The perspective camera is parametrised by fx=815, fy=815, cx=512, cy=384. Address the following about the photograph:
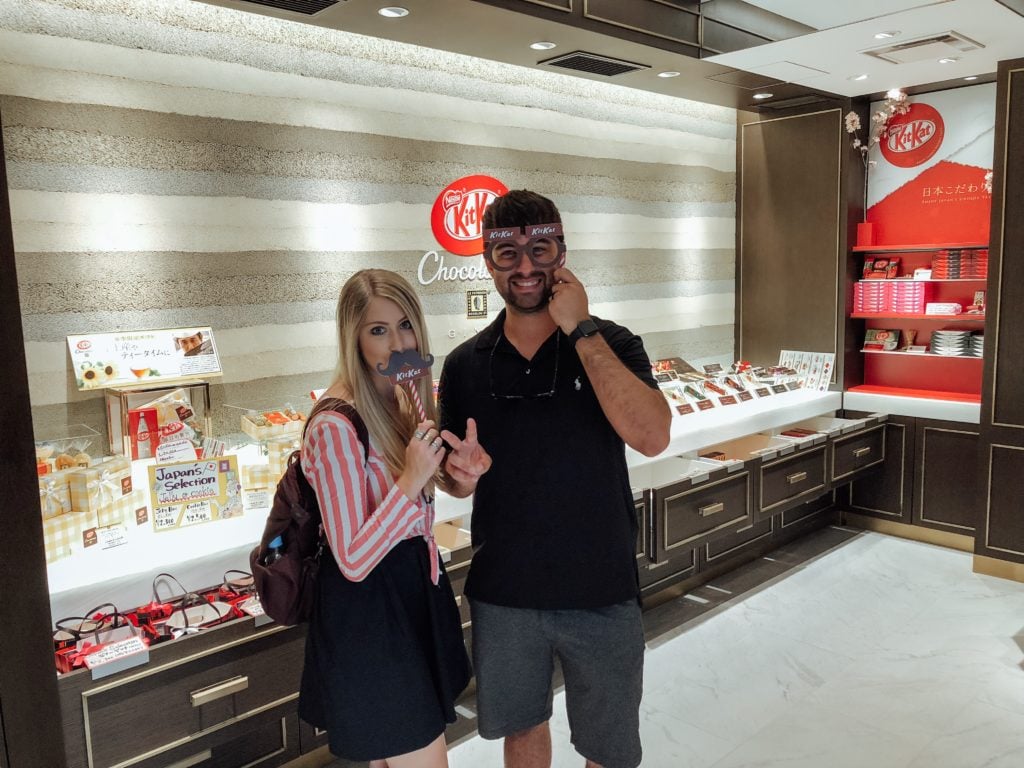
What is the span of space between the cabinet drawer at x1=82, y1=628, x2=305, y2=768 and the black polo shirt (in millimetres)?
810

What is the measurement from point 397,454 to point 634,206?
3.21m

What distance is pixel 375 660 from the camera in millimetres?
1564

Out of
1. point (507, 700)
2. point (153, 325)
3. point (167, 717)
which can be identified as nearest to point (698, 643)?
point (507, 700)

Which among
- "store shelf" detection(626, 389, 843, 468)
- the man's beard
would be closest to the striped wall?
"store shelf" detection(626, 389, 843, 468)

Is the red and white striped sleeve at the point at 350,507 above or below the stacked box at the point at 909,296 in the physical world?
below

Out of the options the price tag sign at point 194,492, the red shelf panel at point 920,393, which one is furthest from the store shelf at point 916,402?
the price tag sign at point 194,492

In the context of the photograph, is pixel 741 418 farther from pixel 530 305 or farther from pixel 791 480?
pixel 530 305

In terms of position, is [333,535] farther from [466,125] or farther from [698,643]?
[466,125]

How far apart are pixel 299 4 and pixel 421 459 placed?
1849 mm

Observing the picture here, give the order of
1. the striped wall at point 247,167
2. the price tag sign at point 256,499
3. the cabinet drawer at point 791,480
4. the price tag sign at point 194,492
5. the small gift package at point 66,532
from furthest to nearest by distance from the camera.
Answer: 1. the cabinet drawer at point 791,480
2. the price tag sign at point 256,499
3. the striped wall at point 247,167
4. the price tag sign at point 194,492
5. the small gift package at point 66,532

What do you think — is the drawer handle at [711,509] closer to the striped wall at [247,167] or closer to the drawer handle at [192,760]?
the striped wall at [247,167]

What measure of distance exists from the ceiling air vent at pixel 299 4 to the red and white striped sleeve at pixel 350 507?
66.3 inches

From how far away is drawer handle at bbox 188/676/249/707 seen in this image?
2.07m

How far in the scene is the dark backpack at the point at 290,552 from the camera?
64.2 inches
